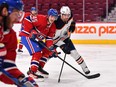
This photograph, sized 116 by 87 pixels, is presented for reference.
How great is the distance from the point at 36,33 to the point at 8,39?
1.92 metres

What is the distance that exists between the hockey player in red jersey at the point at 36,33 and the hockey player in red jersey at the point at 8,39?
169 cm

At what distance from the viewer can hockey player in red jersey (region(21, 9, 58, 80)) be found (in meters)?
3.69

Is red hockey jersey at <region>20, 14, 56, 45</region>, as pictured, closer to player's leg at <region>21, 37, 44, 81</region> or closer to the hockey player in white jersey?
player's leg at <region>21, 37, 44, 81</region>

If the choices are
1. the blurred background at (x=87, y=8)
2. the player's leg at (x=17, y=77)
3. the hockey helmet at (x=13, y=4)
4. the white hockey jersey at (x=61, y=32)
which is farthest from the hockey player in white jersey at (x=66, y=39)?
the blurred background at (x=87, y=8)

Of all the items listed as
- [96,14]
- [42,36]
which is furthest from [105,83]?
[96,14]

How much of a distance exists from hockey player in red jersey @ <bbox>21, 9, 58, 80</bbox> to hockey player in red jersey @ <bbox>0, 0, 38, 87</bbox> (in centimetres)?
169

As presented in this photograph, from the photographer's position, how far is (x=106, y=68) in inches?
192

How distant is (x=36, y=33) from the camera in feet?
12.5

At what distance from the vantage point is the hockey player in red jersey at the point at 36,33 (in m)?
3.69

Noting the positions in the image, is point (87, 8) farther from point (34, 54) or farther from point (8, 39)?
point (8, 39)

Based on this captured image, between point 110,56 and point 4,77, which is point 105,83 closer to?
point 4,77

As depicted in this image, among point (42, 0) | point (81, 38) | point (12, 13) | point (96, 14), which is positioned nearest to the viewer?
point (12, 13)

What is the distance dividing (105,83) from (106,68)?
1121 millimetres

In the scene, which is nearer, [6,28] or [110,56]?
[6,28]
